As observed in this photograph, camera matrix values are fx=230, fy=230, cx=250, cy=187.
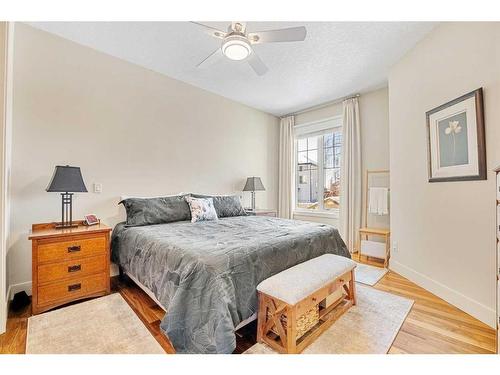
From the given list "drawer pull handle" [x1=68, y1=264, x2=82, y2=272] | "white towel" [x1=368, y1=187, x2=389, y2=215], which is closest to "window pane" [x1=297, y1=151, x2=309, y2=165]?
"white towel" [x1=368, y1=187, x2=389, y2=215]

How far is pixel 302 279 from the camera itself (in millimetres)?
1586

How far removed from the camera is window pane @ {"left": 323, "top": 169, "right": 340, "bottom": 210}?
14.4 feet

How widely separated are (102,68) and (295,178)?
3769 millimetres

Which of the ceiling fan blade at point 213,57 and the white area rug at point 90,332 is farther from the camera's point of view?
the ceiling fan blade at point 213,57

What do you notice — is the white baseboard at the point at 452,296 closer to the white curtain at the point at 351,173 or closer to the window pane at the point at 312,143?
the white curtain at the point at 351,173

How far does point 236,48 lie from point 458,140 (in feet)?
7.18

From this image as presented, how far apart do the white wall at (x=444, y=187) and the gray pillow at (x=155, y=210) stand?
109 inches

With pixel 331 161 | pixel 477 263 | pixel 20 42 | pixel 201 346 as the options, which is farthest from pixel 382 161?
pixel 20 42

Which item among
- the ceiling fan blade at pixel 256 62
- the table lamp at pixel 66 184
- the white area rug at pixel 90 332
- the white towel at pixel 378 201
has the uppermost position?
the ceiling fan blade at pixel 256 62

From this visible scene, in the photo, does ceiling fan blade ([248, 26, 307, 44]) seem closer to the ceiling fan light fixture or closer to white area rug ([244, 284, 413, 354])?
the ceiling fan light fixture

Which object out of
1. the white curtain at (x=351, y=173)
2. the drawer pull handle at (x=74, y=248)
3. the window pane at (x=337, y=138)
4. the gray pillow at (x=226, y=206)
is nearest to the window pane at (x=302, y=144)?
the window pane at (x=337, y=138)

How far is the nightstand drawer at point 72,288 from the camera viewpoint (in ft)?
6.44

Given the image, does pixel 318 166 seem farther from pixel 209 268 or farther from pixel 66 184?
pixel 66 184

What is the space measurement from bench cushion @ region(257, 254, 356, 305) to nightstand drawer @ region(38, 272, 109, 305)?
168 cm
